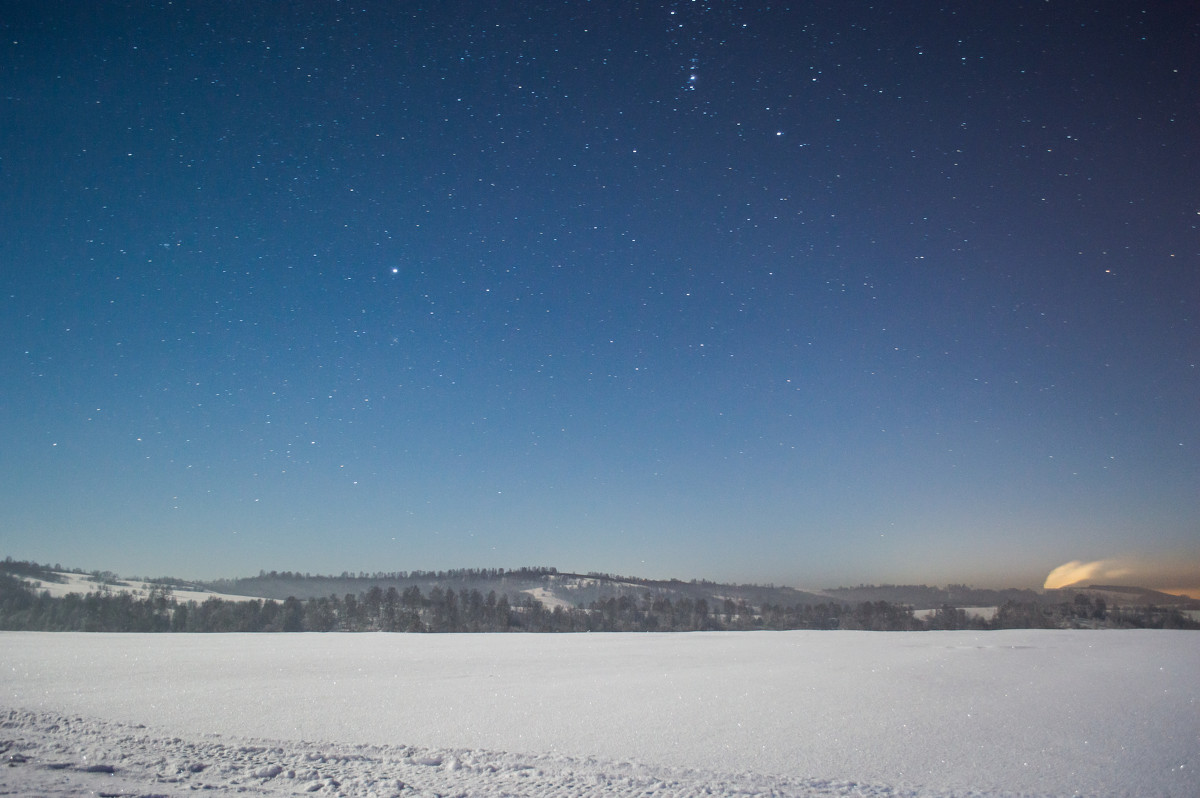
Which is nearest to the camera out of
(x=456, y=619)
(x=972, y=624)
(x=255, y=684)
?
(x=255, y=684)

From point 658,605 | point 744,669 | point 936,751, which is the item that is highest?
point 936,751

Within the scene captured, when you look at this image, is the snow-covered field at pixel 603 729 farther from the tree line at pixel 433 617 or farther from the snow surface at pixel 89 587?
the snow surface at pixel 89 587

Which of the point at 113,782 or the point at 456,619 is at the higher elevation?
the point at 113,782

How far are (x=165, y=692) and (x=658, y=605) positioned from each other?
213 ft

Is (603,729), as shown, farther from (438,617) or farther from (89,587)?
(89,587)

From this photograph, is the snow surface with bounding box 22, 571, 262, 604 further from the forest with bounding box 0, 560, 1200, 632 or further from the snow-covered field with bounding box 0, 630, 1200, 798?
the snow-covered field with bounding box 0, 630, 1200, 798

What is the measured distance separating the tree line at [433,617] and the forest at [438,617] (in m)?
0.08

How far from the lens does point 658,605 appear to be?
230 ft

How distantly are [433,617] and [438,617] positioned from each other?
0.68 meters

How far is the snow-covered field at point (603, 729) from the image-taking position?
5.58 metres

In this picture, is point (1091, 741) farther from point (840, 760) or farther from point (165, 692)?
point (165, 692)

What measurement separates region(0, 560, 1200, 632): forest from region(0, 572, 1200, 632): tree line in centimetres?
8

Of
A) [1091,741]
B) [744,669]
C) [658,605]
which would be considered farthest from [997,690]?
[658,605]

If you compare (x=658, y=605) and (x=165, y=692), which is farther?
(x=658, y=605)
